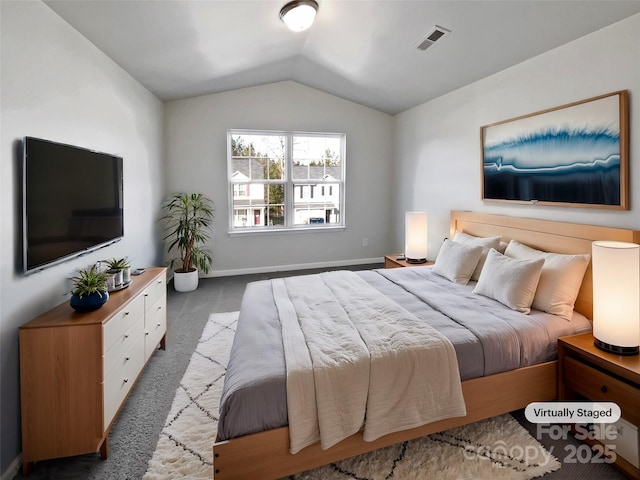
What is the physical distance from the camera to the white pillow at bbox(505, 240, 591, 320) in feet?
7.39

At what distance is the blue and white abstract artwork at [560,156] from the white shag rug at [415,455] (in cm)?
176

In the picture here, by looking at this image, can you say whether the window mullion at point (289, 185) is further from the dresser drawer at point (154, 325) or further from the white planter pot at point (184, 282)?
the dresser drawer at point (154, 325)

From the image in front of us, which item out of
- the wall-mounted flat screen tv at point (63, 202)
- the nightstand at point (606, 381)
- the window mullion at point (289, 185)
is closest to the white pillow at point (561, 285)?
the nightstand at point (606, 381)

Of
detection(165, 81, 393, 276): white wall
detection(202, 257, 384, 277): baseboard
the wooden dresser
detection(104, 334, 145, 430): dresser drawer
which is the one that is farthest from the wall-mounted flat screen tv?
detection(202, 257, 384, 277): baseboard

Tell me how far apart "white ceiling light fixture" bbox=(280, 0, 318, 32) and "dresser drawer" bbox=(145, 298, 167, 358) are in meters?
2.66

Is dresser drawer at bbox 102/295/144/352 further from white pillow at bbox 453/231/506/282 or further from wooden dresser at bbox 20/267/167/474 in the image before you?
white pillow at bbox 453/231/506/282

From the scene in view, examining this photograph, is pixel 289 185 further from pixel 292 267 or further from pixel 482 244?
pixel 482 244

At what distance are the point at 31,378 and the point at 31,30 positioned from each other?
190 centimetres

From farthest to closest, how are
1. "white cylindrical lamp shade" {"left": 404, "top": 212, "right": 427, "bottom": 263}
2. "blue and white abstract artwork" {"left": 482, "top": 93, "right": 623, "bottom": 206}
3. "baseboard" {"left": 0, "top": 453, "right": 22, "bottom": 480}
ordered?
"white cylindrical lamp shade" {"left": 404, "top": 212, "right": 427, "bottom": 263}
"blue and white abstract artwork" {"left": 482, "top": 93, "right": 623, "bottom": 206}
"baseboard" {"left": 0, "top": 453, "right": 22, "bottom": 480}

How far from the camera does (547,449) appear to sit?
5.86 ft

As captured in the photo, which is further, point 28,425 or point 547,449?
point 547,449

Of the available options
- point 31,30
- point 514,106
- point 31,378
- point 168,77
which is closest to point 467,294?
point 514,106

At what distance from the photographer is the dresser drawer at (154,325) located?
2463mm

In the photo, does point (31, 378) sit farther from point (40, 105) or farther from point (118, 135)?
point (118, 135)
